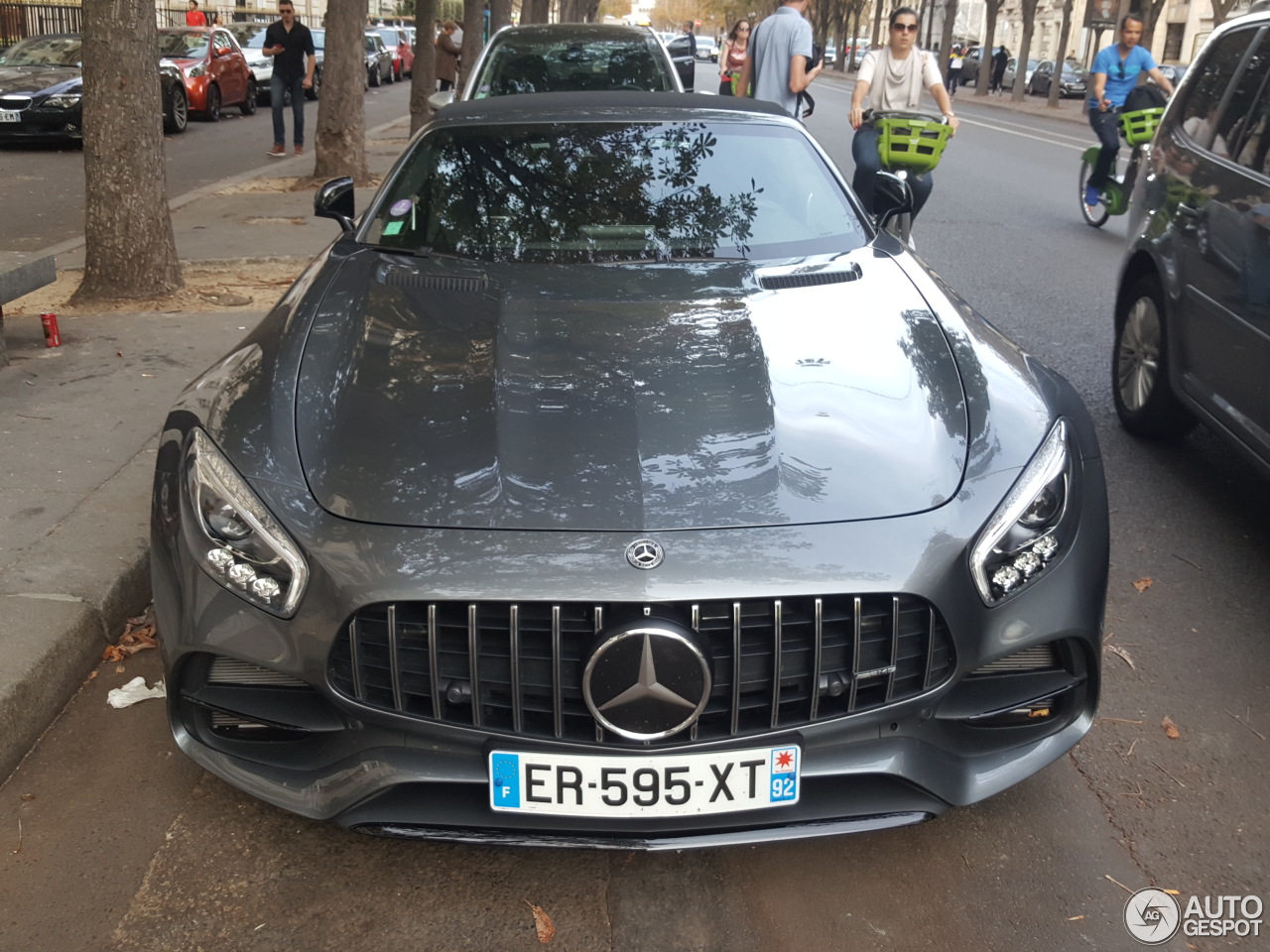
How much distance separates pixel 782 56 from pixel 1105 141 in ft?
10.7

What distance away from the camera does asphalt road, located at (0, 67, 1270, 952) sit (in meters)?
2.39

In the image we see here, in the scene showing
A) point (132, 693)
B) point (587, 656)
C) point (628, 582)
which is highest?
point (628, 582)

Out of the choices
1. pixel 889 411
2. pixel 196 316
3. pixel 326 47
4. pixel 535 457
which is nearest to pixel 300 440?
pixel 535 457

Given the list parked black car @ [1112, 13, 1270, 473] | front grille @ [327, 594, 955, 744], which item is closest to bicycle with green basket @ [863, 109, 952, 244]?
parked black car @ [1112, 13, 1270, 473]

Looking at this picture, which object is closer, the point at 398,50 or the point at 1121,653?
the point at 1121,653

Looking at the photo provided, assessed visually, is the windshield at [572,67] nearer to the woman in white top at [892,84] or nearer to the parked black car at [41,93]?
the woman in white top at [892,84]

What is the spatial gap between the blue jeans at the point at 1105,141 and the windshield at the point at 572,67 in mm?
4078

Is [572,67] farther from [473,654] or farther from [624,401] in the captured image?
[473,654]

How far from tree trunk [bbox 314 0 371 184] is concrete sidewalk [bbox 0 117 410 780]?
170 inches

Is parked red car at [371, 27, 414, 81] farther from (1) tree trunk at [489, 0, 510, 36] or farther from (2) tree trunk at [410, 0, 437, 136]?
(2) tree trunk at [410, 0, 437, 136]

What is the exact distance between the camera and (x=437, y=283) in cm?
339

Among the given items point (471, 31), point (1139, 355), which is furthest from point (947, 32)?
point (1139, 355)

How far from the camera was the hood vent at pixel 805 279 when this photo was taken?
11.1 feet

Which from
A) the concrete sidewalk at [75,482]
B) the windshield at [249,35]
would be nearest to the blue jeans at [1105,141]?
the concrete sidewalk at [75,482]
